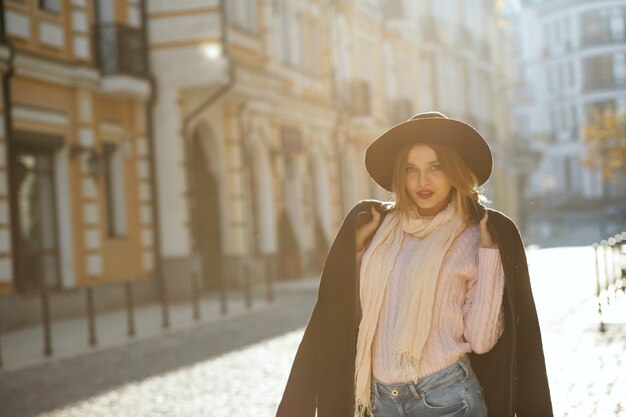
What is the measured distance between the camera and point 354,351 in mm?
3865

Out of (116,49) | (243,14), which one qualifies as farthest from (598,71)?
(116,49)

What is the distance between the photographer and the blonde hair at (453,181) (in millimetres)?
3887

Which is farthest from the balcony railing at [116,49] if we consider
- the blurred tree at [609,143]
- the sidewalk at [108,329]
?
the blurred tree at [609,143]

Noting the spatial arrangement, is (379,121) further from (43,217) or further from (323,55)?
(43,217)

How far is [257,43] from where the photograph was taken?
2705 centimetres

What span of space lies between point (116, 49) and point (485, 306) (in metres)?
19.8

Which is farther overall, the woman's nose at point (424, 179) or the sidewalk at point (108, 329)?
the sidewalk at point (108, 329)

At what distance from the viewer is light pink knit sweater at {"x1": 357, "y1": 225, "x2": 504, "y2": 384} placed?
3742 mm

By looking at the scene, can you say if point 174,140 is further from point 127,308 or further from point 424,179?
point 424,179

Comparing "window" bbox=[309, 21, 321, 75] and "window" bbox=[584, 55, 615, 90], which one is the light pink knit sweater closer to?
"window" bbox=[309, 21, 321, 75]

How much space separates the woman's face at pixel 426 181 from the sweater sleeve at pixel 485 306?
0.71 feet

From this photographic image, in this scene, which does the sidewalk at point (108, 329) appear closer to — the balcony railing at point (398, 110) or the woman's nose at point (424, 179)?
the woman's nose at point (424, 179)

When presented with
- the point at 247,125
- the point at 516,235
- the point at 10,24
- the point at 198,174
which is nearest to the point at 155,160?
the point at 198,174

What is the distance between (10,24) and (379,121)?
20.5 metres
